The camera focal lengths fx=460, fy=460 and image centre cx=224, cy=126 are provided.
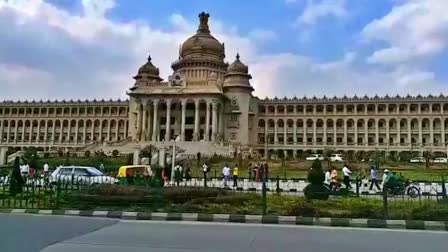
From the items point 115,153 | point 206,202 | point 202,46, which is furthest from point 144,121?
point 206,202

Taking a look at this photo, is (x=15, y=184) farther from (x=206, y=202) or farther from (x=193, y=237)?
(x=193, y=237)

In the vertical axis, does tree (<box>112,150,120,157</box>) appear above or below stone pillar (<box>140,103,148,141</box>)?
below

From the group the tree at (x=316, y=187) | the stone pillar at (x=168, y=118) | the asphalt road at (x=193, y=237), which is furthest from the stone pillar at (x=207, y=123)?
the asphalt road at (x=193, y=237)

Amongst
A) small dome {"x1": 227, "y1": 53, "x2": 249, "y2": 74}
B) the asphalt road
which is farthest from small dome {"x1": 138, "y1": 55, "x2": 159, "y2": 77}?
the asphalt road

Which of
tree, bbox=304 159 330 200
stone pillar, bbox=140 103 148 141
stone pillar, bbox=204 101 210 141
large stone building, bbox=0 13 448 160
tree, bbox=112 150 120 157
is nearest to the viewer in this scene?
tree, bbox=304 159 330 200

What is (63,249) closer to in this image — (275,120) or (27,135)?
(275,120)

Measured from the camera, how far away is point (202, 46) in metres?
82.2

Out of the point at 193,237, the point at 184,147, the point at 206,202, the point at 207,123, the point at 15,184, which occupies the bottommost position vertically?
the point at 193,237

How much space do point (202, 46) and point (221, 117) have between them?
15.1 m

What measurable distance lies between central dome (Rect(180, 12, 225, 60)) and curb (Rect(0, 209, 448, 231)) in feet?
223

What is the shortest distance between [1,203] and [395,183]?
1541cm

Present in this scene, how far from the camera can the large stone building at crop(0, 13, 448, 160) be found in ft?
242

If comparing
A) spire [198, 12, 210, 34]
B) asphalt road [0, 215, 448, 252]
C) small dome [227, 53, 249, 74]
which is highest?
spire [198, 12, 210, 34]

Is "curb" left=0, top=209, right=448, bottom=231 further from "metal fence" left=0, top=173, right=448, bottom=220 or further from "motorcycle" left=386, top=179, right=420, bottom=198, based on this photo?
"motorcycle" left=386, top=179, right=420, bottom=198
